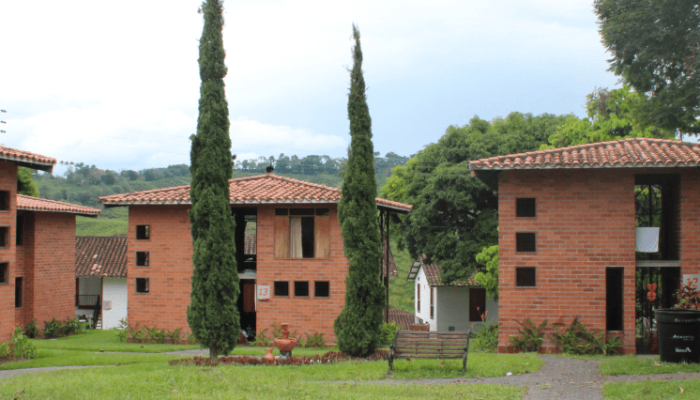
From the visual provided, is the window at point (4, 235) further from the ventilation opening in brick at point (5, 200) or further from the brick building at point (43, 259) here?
the brick building at point (43, 259)

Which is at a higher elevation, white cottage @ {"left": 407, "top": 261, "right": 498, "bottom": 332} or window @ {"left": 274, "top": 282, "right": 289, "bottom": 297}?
window @ {"left": 274, "top": 282, "right": 289, "bottom": 297}

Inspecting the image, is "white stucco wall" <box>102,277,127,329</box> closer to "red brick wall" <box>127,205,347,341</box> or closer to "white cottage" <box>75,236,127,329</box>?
"white cottage" <box>75,236,127,329</box>

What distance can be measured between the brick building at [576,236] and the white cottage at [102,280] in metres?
26.2

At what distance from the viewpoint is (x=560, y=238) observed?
1533cm

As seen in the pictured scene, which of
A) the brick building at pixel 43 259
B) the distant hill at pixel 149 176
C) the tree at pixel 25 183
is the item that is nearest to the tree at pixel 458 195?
the brick building at pixel 43 259

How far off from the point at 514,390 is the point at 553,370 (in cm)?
273

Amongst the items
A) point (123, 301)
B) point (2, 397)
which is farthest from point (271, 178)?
point (123, 301)

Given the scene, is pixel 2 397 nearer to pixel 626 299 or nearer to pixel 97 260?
pixel 626 299

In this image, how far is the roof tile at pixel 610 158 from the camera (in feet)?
47.1

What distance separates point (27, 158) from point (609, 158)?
14.0 m

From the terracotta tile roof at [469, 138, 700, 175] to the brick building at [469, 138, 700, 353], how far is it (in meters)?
0.03

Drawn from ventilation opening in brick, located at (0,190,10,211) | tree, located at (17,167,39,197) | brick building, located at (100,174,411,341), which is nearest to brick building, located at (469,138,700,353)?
brick building, located at (100,174,411,341)

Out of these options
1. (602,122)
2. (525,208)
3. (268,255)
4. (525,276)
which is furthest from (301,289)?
(602,122)

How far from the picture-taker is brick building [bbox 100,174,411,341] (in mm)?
19656
